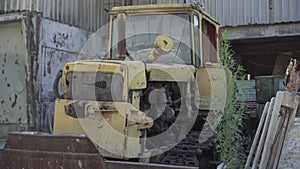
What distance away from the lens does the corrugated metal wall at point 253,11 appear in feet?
26.4

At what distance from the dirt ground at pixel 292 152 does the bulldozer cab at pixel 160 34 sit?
147cm

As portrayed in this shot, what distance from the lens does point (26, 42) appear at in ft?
22.7

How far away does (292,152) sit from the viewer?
452cm

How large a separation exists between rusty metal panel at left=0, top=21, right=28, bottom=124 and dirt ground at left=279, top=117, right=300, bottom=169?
4731 mm

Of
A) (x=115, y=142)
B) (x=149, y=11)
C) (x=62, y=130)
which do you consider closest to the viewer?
(x=115, y=142)

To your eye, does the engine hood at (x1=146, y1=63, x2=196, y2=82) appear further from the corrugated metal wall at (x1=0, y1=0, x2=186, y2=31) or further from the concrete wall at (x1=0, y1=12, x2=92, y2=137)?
the corrugated metal wall at (x1=0, y1=0, x2=186, y2=31)

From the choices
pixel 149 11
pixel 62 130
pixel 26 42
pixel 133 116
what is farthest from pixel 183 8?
pixel 26 42

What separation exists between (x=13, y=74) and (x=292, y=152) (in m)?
5.34

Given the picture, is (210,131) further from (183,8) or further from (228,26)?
(228,26)

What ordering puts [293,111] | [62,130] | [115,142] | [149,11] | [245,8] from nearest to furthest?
[115,142] → [62,130] → [293,111] → [149,11] → [245,8]

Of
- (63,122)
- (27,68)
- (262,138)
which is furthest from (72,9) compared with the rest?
(262,138)

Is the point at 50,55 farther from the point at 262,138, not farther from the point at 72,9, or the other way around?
the point at 262,138

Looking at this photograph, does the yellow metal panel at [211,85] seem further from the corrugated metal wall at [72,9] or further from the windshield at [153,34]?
the corrugated metal wall at [72,9]

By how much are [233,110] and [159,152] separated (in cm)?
86
